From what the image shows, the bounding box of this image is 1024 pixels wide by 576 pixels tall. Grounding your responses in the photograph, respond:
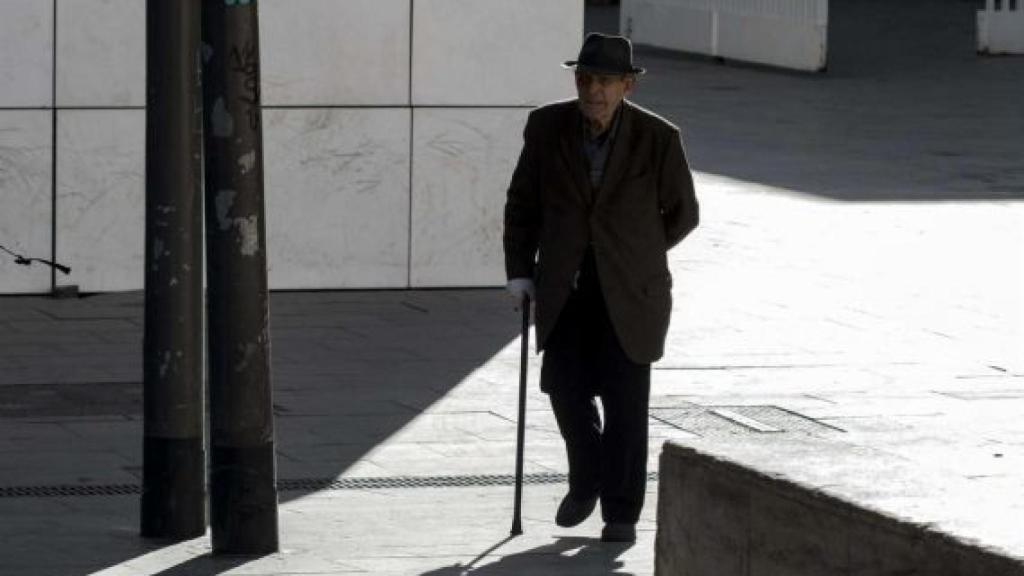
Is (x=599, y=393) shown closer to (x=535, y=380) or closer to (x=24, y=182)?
(x=535, y=380)

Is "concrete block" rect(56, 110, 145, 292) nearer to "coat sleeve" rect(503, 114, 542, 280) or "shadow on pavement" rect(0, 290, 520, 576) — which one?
"shadow on pavement" rect(0, 290, 520, 576)

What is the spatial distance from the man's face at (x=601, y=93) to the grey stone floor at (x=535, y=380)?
1.49 m

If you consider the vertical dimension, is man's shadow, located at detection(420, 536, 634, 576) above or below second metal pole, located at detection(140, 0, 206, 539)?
below

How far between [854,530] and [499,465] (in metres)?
4.01

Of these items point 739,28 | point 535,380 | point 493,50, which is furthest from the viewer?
point 739,28

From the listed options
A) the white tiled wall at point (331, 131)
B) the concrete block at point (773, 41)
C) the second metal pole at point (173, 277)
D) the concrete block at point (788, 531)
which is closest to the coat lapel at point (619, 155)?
the second metal pole at point (173, 277)

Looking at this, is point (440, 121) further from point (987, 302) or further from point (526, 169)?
point (526, 169)

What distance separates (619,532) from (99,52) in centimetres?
603

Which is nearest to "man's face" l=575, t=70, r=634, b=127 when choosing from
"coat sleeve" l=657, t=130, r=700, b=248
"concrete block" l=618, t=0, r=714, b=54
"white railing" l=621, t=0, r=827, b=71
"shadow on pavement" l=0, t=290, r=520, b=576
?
"coat sleeve" l=657, t=130, r=700, b=248

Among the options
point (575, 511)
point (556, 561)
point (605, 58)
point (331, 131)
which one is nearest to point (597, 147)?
point (605, 58)

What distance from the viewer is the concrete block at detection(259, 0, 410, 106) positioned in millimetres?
13398

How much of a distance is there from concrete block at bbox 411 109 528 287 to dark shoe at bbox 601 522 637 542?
5.70m

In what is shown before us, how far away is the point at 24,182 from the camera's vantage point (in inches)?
515

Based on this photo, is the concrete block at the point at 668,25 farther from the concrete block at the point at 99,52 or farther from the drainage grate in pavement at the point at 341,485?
the drainage grate in pavement at the point at 341,485
